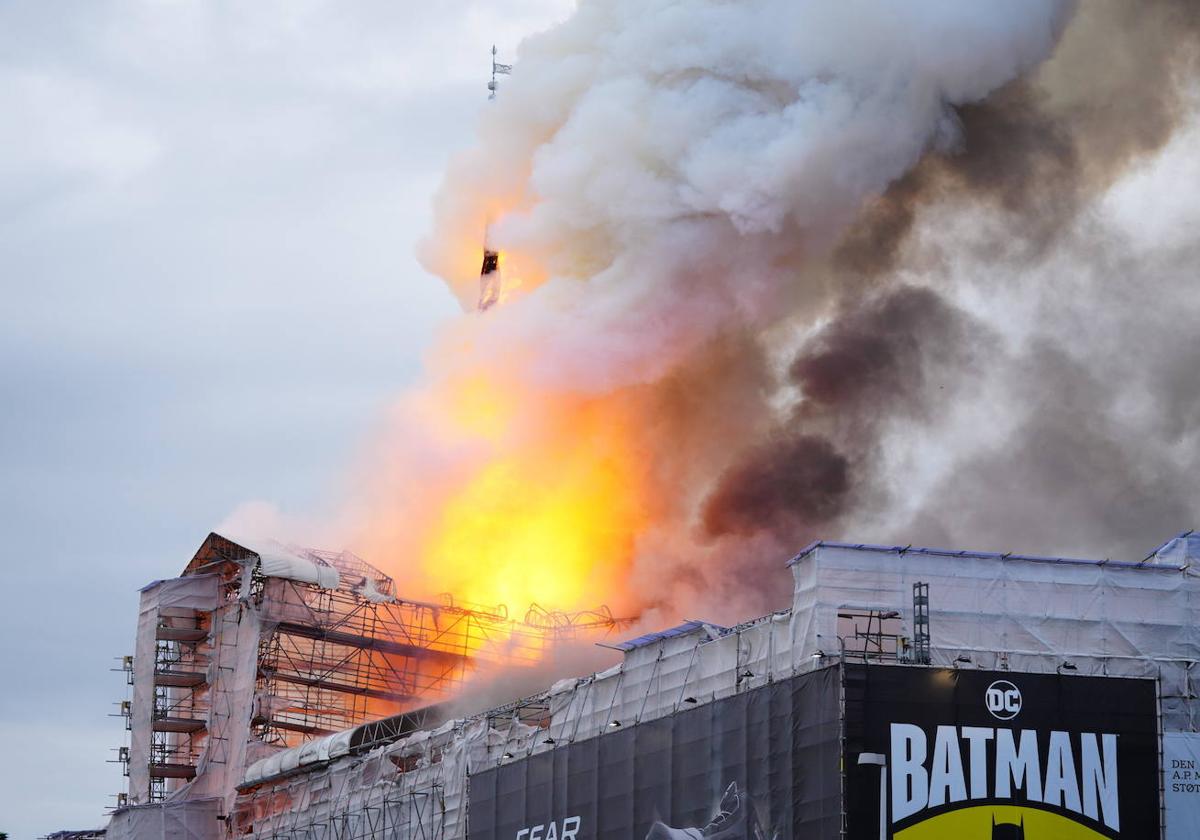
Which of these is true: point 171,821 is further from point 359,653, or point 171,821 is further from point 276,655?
point 359,653

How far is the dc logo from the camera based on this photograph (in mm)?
65438

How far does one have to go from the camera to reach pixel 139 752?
→ 12481cm

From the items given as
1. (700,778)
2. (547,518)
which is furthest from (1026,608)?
(547,518)

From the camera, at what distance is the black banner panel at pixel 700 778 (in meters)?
Result: 65.6

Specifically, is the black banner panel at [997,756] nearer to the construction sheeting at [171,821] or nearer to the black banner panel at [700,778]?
the black banner panel at [700,778]

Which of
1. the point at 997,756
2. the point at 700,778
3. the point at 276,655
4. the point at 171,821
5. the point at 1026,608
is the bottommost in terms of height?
the point at 997,756

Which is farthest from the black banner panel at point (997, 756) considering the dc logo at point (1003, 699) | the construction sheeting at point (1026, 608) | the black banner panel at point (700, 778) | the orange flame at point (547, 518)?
the orange flame at point (547, 518)

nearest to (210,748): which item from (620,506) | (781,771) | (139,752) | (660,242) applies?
(139,752)

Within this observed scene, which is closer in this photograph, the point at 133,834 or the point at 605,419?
the point at 605,419

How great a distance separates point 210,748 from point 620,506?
29739 millimetres

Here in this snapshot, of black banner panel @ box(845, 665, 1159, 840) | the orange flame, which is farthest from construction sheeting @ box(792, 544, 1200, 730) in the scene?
the orange flame

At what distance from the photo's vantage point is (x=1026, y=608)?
6975 cm

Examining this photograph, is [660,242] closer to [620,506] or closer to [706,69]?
[706,69]

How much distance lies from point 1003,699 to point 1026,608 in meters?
5.10
